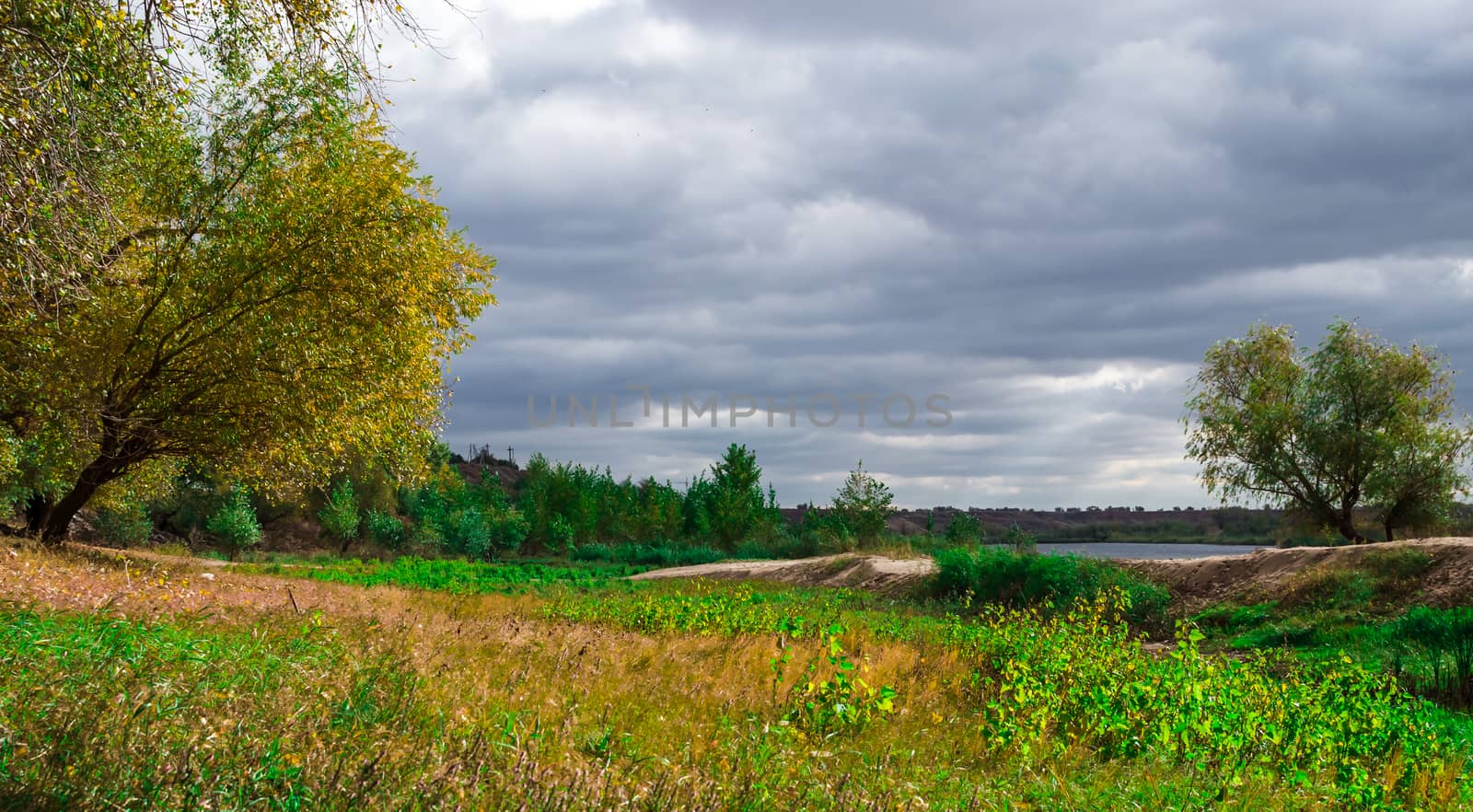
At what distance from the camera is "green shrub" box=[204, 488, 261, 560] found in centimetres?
4416

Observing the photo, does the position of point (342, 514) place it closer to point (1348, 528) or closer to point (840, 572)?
point (840, 572)

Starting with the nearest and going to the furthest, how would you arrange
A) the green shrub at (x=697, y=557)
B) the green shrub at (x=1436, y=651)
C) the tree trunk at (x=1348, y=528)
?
1. the green shrub at (x=1436, y=651)
2. the tree trunk at (x=1348, y=528)
3. the green shrub at (x=697, y=557)

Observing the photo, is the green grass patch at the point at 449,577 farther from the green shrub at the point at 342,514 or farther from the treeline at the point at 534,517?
the green shrub at the point at 342,514

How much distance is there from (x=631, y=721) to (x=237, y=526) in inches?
1762

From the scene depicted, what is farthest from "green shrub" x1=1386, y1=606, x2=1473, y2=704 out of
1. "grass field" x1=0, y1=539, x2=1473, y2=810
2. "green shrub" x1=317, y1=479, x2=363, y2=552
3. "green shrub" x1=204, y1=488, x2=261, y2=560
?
"green shrub" x1=317, y1=479, x2=363, y2=552

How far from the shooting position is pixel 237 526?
44250mm

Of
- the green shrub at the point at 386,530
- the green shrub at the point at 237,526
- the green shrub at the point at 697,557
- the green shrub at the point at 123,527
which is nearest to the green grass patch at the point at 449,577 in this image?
the green shrub at the point at 697,557

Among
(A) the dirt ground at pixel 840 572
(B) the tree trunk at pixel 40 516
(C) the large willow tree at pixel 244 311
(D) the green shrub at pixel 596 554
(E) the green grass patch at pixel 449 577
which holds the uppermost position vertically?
(C) the large willow tree at pixel 244 311

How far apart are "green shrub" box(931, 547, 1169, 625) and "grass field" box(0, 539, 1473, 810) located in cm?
1051

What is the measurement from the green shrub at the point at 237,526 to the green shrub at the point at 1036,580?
115 feet

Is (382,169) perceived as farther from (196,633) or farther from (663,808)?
(663,808)

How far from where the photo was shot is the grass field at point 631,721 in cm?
436

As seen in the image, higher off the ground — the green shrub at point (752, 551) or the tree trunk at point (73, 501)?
the tree trunk at point (73, 501)

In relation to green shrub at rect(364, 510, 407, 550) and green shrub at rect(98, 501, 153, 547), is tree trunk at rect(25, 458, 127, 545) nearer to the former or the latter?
green shrub at rect(98, 501, 153, 547)
